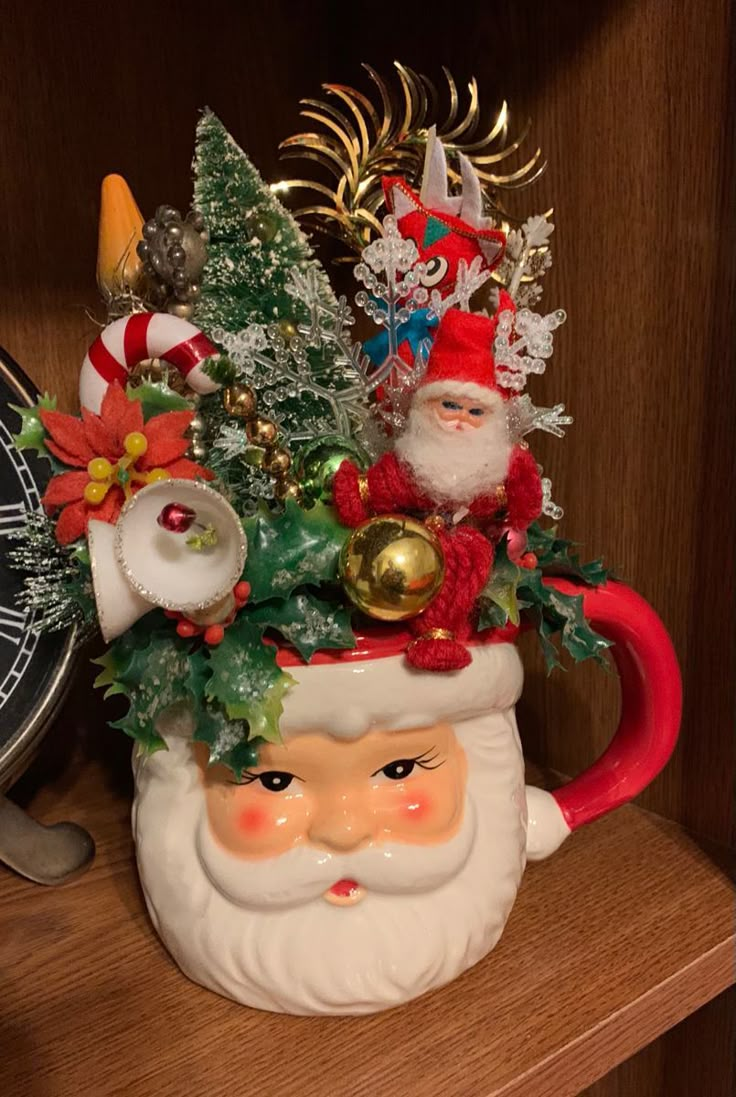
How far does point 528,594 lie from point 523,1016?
0.92 ft

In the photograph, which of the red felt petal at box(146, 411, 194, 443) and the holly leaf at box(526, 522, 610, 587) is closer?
the red felt petal at box(146, 411, 194, 443)

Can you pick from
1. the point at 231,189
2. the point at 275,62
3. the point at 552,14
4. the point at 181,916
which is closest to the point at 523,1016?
the point at 181,916

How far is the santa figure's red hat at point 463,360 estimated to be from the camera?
525 mm

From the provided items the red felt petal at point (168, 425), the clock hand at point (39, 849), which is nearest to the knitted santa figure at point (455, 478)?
the red felt petal at point (168, 425)

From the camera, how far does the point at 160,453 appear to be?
0.55 meters

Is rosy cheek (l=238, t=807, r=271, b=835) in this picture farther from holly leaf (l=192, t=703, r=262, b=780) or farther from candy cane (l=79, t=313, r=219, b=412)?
candy cane (l=79, t=313, r=219, b=412)

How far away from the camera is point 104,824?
0.85 m

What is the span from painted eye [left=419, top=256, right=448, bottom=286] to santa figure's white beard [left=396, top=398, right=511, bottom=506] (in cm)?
9

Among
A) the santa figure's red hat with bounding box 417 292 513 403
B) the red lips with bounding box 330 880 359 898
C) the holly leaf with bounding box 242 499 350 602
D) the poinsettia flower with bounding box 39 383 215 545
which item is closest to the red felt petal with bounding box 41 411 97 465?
the poinsettia flower with bounding box 39 383 215 545

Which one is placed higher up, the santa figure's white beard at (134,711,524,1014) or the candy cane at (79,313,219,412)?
the candy cane at (79,313,219,412)

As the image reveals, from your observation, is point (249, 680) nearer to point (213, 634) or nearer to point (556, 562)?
point (213, 634)

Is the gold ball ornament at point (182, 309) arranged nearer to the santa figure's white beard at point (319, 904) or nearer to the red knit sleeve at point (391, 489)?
the red knit sleeve at point (391, 489)

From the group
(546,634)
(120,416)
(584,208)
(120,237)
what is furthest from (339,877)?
(584,208)

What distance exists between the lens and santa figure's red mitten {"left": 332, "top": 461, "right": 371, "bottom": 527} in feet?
1.83
